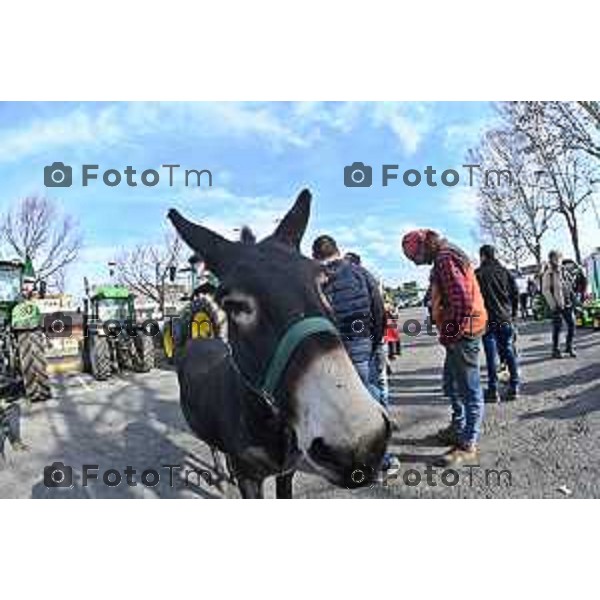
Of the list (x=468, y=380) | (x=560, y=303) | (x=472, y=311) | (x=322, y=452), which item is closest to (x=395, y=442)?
(x=468, y=380)

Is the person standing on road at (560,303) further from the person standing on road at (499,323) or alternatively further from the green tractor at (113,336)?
the green tractor at (113,336)

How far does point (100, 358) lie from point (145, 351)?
459 mm

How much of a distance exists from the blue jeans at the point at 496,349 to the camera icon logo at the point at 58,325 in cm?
299

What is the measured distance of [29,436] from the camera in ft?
12.1

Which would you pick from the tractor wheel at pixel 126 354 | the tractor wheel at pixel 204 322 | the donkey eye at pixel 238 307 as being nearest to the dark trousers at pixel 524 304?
the tractor wheel at pixel 204 322

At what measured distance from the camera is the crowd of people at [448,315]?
314 cm

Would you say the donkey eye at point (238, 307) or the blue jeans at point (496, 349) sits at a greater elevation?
the donkey eye at point (238, 307)

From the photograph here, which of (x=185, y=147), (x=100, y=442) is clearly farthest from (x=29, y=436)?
(x=185, y=147)

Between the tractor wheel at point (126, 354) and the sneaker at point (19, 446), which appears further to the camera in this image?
the tractor wheel at point (126, 354)

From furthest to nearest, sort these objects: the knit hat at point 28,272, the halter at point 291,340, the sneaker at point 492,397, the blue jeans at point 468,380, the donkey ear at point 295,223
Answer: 1. the sneaker at point 492,397
2. the knit hat at point 28,272
3. the blue jeans at point 468,380
4. the donkey ear at point 295,223
5. the halter at point 291,340

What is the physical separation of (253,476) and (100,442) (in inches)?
66.8

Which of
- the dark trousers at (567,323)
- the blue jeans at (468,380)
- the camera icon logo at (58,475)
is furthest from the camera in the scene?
the dark trousers at (567,323)
